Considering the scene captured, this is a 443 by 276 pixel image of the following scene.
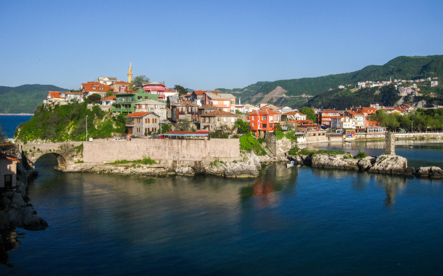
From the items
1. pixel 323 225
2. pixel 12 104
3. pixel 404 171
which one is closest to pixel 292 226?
pixel 323 225

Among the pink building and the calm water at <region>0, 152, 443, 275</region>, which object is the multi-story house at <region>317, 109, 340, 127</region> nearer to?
the pink building

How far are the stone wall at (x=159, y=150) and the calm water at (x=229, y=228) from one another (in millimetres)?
3741

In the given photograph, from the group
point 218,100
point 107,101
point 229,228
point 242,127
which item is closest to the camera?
point 229,228

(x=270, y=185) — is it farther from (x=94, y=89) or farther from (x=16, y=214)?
(x=94, y=89)

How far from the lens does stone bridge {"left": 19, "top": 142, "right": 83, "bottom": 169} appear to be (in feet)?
111

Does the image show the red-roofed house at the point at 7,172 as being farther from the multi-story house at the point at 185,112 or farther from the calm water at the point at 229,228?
the multi-story house at the point at 185,112

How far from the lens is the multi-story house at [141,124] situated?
42500 millimetres

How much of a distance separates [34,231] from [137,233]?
540 centimetres

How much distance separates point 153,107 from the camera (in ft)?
158

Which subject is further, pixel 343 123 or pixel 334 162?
pixel 343 123

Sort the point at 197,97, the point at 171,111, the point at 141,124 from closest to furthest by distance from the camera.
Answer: the point at 141,124 → the point at 171,111 → the point at 197,97

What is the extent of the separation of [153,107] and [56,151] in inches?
624

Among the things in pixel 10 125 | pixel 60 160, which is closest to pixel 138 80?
pixel 60 160

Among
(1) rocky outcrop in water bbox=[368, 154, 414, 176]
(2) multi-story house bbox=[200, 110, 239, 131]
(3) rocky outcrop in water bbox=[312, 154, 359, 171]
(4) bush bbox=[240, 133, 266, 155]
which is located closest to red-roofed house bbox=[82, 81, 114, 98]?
(2) multi-story house bbox=[200, 110, 239, 131]
